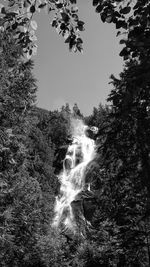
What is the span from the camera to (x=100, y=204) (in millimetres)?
18531

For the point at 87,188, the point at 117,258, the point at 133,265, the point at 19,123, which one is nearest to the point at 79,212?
the point at 87,188

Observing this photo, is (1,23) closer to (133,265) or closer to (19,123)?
(19,123)

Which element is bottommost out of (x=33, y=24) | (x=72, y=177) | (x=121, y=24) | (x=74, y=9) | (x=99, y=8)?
(x=72, y=177)

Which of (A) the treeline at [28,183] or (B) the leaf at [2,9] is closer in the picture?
(B) the leaf at [2,9]

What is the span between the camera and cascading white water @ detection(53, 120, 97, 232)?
38088mm

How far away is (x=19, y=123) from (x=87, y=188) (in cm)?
2780

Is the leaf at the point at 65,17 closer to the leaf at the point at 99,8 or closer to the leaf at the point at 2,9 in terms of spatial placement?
the leaf at the point at 99,8

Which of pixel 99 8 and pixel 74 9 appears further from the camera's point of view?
pixel 74 9

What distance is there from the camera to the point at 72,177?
45812mm

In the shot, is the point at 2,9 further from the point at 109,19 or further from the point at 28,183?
the point at 28,183

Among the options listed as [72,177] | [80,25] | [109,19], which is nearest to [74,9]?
[80,25]

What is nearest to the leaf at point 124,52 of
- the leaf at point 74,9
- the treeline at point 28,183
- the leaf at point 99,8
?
the leaf at point 99,8

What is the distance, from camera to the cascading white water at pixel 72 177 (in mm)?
38088

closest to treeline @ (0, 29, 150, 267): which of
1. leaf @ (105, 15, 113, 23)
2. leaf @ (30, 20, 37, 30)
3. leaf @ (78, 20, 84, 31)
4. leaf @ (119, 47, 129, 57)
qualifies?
leaf @ (78, 20, 84, 31)
